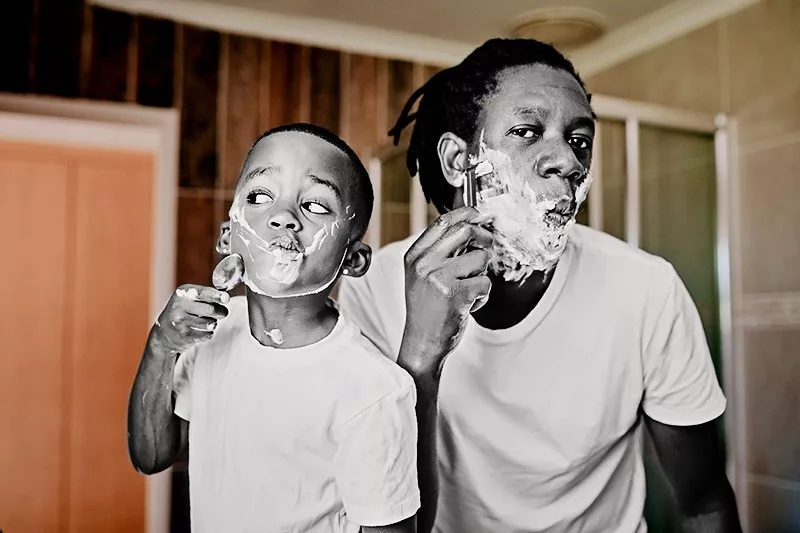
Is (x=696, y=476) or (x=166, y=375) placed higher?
(x=166, y=375)

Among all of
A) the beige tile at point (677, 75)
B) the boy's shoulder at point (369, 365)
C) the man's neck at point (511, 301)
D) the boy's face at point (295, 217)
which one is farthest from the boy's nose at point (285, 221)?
the beige tile at point (677, 75)

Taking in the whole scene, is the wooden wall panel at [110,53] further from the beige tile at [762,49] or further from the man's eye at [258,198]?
the beige tile at [762,49]

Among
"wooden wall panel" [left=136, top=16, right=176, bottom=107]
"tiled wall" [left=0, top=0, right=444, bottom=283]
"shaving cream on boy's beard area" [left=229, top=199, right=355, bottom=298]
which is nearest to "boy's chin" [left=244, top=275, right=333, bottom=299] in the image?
"shaving cream on boy's beard area" [left=229, top=199, right=355, bottom=298]

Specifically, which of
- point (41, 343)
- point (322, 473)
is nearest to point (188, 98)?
point (41, 343)

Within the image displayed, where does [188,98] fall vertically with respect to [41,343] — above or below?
above

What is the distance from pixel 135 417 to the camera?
2.59 ft

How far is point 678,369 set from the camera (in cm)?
82

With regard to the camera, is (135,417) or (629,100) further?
(629,100)

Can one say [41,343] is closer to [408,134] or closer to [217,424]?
[217,424]

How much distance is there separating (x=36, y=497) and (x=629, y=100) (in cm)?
84

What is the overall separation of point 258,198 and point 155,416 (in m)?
0.26

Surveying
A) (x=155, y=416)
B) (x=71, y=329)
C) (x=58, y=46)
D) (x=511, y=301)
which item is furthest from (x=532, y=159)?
(x=58, y=46)

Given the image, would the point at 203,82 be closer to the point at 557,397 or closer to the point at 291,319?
the point at 291,319

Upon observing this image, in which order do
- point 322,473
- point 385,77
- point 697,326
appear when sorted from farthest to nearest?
point 385,77
point 697,326
point 322,473
